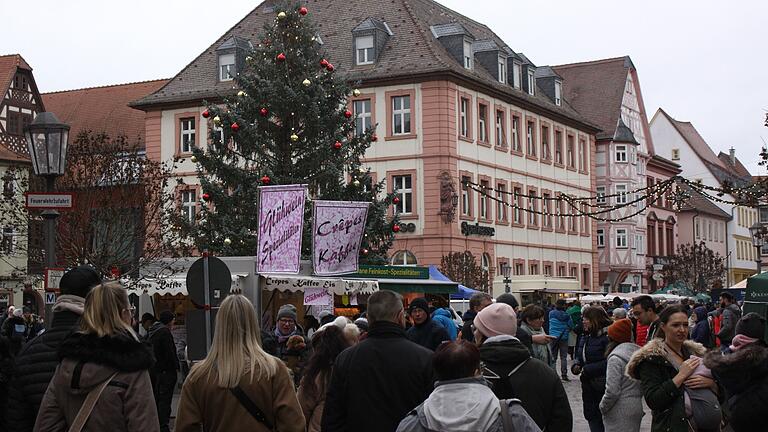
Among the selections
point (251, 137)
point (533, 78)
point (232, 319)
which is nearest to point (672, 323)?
point (232, 319)

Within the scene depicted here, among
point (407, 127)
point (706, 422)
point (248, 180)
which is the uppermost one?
point (407, 127)

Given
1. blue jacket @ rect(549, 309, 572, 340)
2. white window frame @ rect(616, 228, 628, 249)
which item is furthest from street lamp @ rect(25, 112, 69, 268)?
white window frame @ rect(616, 228, 628, 249)

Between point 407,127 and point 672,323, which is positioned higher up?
point 407,127

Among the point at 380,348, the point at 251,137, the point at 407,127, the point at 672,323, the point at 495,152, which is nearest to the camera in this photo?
the point at 380,348

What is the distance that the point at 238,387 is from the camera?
6684 mm

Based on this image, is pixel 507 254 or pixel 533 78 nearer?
pixel 507 254

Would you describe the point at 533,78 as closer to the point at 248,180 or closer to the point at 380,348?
the point at 248,180

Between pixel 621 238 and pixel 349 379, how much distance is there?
6404cm

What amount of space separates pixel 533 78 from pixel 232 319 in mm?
54519

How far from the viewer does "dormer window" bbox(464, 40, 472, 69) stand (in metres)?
53.3

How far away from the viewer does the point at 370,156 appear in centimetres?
5209

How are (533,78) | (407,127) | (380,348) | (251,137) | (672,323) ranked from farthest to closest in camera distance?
1. (533,78)
2. (407,127)
3. (251,137)
4. (672,323)
5. (380,348)

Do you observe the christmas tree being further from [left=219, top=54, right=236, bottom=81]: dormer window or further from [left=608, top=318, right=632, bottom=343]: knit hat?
[left=219, top=54, right=236, bottom=81]: dormer window

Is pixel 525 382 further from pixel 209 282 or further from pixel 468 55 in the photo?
pixel 468 55
